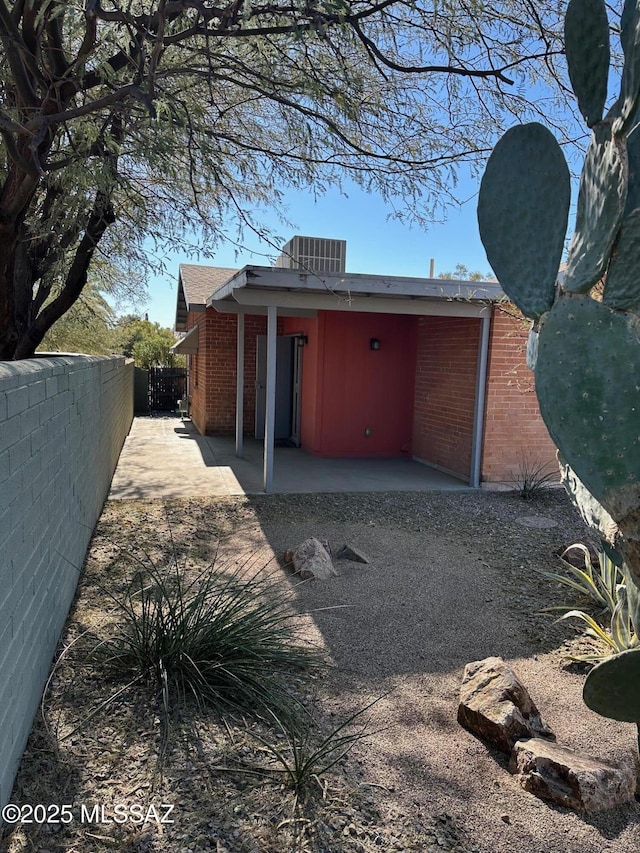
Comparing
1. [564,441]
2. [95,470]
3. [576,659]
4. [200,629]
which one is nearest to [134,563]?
A: [95,470]

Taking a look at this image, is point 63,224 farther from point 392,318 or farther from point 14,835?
point 392,318

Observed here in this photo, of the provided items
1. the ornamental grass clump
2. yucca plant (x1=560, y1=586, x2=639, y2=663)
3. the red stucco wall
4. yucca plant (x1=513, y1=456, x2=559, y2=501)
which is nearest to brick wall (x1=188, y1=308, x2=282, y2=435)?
the red stucco wall

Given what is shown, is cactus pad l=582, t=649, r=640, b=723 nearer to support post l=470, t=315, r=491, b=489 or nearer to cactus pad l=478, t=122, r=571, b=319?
cactus pad l=478, t=122, r=571, b=319

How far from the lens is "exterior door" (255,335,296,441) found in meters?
12.6

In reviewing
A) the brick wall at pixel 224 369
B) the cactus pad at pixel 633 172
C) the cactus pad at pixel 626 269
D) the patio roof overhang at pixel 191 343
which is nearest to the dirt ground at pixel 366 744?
the cactus pad at pixel 626 269

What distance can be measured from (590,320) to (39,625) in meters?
2.88

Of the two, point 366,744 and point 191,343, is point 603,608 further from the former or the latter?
point 191,343

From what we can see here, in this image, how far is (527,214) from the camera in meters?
2.60

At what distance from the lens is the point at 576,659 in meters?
3.83

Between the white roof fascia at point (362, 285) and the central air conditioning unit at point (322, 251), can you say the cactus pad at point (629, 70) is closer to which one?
the white roof fascia at point (362, 285)

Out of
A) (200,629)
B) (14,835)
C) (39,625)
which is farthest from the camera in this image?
(200,629)

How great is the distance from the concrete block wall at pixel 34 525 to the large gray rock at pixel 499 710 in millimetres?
2120

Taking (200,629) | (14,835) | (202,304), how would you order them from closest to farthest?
(14,835)
(200,629)
(202,304)

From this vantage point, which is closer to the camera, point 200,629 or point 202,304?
point 200,629
